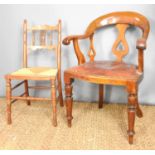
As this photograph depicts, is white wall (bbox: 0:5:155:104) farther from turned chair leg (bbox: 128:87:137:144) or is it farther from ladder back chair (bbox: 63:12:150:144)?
turned chair leg (bbox: 128:87:137:144)

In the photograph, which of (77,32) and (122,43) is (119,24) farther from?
(77,32)

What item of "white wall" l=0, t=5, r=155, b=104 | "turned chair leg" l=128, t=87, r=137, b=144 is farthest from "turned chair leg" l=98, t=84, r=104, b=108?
"turned chair leg" l=128, t=87, r=137, b=144

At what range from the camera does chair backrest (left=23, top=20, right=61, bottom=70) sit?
2027 millimetres

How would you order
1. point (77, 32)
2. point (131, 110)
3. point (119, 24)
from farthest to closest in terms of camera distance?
1. point (77, 32)
2. point (119, 24)
3. point (131, 110)

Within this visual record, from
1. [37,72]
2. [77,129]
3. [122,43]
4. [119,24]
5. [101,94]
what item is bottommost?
[77,129]

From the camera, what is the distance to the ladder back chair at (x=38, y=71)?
1.75 meters

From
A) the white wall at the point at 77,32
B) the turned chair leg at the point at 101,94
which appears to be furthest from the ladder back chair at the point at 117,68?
the white wall at the point at 77,32

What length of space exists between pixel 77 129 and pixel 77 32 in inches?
35.6

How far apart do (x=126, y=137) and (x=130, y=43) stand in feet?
2.87

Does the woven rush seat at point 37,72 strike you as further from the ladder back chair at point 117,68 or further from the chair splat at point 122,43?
the chair splat at point 122,43

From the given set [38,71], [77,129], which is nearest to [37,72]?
[38,71]

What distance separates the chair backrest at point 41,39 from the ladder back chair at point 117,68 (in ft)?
0.67

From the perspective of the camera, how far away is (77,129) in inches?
69.2
